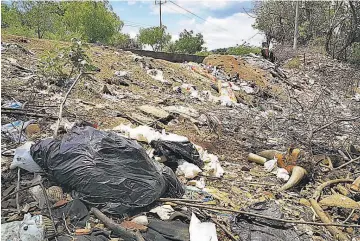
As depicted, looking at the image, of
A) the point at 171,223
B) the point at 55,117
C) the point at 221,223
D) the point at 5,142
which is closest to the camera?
the point at 171,223

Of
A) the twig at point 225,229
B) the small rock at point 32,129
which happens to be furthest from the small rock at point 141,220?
the small rock at point 32,129

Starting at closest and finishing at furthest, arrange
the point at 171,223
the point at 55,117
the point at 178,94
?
the point at 171,223 < the point at 55,117 < the point at 178,94

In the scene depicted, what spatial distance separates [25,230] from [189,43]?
3412 cm

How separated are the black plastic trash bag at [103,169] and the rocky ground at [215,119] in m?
0.27

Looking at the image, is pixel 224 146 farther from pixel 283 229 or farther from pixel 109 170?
pixel 109 170

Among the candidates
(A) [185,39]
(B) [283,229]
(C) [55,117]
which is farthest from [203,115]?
(A) [185,39]

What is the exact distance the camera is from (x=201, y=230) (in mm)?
2330

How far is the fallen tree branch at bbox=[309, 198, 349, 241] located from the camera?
2.63 metres

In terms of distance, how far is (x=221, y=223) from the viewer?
2547 mm

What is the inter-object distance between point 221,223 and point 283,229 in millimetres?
485

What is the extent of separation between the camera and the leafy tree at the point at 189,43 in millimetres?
34781

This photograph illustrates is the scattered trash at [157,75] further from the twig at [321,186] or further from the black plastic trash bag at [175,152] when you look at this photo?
the twig at [321,186]

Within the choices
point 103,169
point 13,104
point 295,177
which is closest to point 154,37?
point 13,104

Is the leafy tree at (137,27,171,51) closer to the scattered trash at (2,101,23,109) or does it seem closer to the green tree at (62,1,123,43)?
the green tree at (62,1,123,43)
